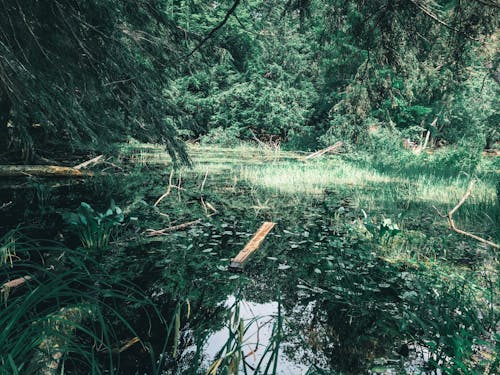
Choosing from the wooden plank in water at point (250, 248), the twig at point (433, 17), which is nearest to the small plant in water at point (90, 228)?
the wooden plank in water at point (250, 248)

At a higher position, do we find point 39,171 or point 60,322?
point 60,322

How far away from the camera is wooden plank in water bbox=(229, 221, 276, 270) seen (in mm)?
3246

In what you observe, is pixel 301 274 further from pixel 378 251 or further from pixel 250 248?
pixel 378 251

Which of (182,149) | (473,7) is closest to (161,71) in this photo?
(182,149)

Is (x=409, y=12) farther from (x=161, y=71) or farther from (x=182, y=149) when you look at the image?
(x=161, y=71)

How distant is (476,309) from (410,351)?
68cm

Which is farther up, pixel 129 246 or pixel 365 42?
pixel 365 42

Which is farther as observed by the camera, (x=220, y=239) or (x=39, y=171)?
(x=39, y=171)

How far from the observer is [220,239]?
4117 mm

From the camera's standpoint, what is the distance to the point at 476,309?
8.13 ft

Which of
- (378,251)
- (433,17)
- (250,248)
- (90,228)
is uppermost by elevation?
(433,17)

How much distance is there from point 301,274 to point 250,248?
61 cm

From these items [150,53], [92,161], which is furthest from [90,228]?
[92,161]

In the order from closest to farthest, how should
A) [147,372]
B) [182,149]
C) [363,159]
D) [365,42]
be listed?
[147,372], [365,42], [182,149], [363,159]
